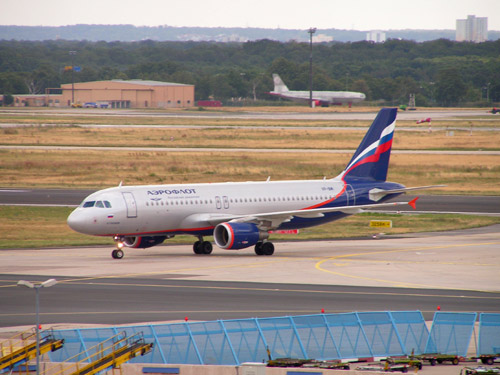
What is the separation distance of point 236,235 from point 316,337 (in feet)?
72.0

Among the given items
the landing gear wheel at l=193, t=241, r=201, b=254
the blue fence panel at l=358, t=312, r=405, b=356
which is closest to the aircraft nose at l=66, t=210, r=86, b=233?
the landing gear wheel at l=193, t=241, r=201, b=254

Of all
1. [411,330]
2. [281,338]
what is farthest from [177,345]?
[411,330]

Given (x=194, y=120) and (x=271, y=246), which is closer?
(x=271, y=246)

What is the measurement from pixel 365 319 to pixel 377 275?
52.2ft

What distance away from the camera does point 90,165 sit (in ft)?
332

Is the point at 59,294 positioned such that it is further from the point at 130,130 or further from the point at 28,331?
the point at 130,130

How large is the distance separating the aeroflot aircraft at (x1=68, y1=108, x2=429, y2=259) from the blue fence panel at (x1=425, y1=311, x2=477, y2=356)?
21223 mm

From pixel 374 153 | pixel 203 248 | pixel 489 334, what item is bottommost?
pixel 203 248

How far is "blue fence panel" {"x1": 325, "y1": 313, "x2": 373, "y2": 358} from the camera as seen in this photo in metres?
28.0

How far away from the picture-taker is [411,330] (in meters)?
29.7

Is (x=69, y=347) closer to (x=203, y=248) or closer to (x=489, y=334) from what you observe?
(x=489, y=334)

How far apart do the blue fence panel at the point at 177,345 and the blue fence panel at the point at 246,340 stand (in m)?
1.32

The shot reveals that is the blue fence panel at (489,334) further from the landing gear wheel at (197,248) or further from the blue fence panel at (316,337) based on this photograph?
the landing gear wheel at (197,248)

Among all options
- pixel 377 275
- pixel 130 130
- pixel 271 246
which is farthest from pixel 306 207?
pixel 130 130
